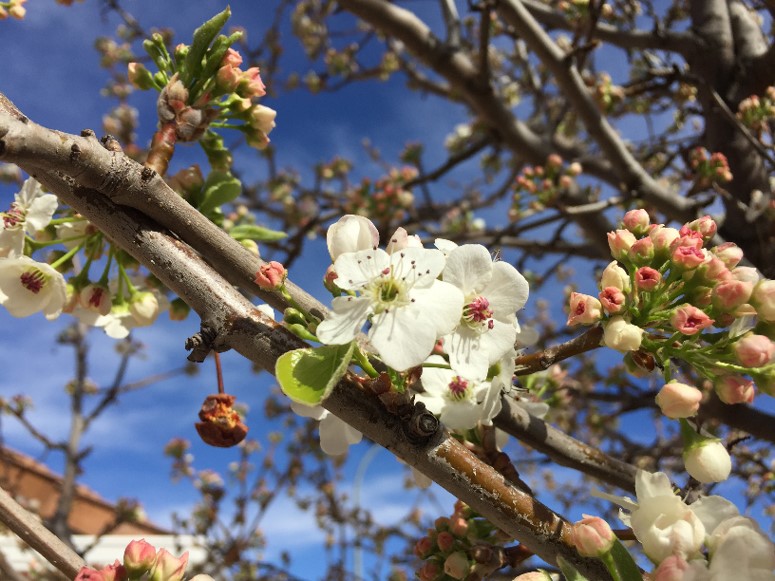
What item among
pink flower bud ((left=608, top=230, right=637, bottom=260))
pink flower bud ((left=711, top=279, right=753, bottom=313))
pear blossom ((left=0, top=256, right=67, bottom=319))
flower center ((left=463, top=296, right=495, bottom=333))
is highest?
pink flower bud ((left=608, top=230, right=637, bottom=260))

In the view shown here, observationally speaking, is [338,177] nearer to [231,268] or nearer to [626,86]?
[626,86]

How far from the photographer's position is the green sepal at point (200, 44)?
121 centimetres

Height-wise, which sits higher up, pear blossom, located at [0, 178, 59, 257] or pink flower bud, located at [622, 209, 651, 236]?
pink flower bud, located at [622, 209, 651, 236]

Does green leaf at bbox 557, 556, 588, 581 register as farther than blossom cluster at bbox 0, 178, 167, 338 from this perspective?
No

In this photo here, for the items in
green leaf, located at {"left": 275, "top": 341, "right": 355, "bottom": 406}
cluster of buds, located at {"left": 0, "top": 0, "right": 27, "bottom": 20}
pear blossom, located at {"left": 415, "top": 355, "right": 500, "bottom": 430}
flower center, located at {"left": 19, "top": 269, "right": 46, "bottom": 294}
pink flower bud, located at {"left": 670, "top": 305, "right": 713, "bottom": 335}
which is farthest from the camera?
cluster of buds, located at {"left": 0, "top": 0, "right": 27, "bottom": 20}

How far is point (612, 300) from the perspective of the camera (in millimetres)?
947

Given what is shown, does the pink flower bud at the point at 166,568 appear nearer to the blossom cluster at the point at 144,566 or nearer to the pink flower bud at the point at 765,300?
the blossom cluster at the point at 144,566

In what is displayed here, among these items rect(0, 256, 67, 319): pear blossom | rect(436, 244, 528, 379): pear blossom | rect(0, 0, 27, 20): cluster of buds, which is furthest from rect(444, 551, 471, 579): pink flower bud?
rect(0, 0, 27, 20): cluster of buds

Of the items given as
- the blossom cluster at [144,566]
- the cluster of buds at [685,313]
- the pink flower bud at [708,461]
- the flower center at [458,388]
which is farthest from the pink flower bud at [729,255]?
the blossom cluster at [144,566]

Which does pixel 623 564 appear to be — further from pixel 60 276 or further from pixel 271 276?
pixel 60 276

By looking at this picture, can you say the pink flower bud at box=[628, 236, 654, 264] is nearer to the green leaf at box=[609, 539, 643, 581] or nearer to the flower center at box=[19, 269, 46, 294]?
the green leaf at box=[609, 539, 643, 581]

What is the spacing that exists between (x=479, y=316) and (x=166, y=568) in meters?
0.67

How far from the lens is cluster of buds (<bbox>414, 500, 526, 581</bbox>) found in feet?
3.96

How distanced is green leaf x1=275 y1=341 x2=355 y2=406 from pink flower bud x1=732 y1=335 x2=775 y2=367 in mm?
632
